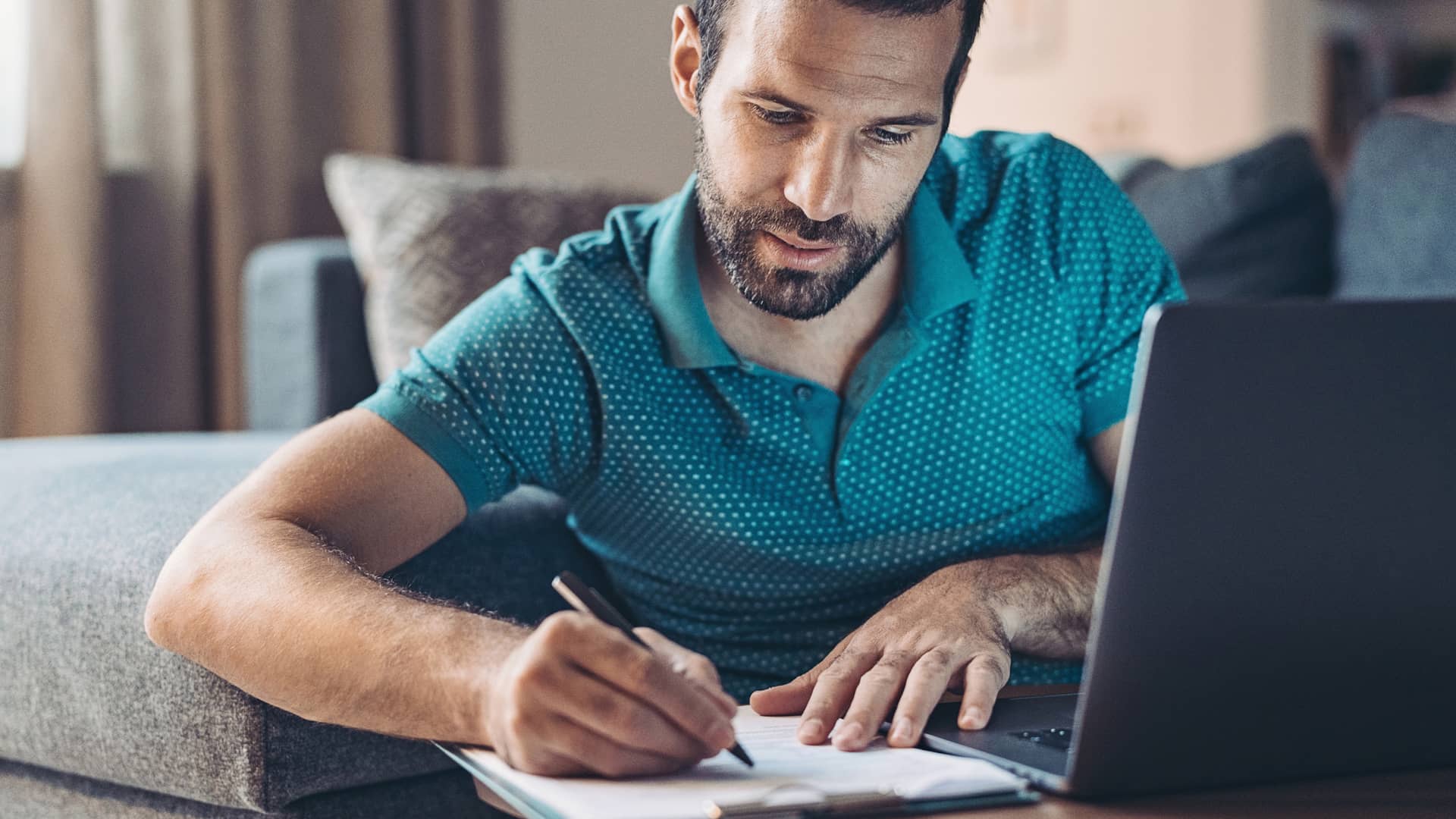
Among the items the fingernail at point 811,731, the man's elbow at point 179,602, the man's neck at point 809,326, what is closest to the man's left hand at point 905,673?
the fingernail at point 811,731

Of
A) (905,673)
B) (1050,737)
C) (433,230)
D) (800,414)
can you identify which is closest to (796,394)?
(800,414)

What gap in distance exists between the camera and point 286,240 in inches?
98.2

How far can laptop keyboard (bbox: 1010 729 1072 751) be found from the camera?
69 centimetres

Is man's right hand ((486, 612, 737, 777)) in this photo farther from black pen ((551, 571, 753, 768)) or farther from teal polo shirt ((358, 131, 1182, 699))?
teal polo shirt ((358, 131, 1182, 699))

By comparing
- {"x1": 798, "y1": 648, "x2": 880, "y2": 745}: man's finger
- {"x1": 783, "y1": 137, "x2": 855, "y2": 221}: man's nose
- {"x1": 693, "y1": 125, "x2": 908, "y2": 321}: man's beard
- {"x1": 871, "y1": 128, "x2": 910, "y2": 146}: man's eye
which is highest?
{"x1": 871, "y1": 128, "x2": 910, "y2": 146}: man's eye

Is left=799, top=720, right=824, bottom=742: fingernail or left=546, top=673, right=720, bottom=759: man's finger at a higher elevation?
left=546, top=673, right=720, bottom=759: man's finger

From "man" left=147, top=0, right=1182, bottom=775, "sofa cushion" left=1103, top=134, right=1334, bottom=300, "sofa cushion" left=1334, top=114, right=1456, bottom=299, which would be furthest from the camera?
"sofa cushion" left=1103, top=134, right=1334, bottom=300

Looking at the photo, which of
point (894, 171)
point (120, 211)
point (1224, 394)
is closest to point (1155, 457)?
point (1224, 394)

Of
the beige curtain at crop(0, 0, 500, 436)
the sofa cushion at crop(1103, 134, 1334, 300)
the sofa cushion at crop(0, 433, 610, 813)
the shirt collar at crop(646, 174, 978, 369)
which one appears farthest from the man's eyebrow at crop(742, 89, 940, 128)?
the beige curtain at crop(0, 0, 500, 436)

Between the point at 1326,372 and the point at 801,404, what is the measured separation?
22.9 inches

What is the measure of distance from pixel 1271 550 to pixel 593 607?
305mm

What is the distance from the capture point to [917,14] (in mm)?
1008

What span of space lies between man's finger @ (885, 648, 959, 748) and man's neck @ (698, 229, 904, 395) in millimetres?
355

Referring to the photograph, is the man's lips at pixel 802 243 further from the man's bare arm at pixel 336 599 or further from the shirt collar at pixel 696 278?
the man's bare arm at pixel 336 599
